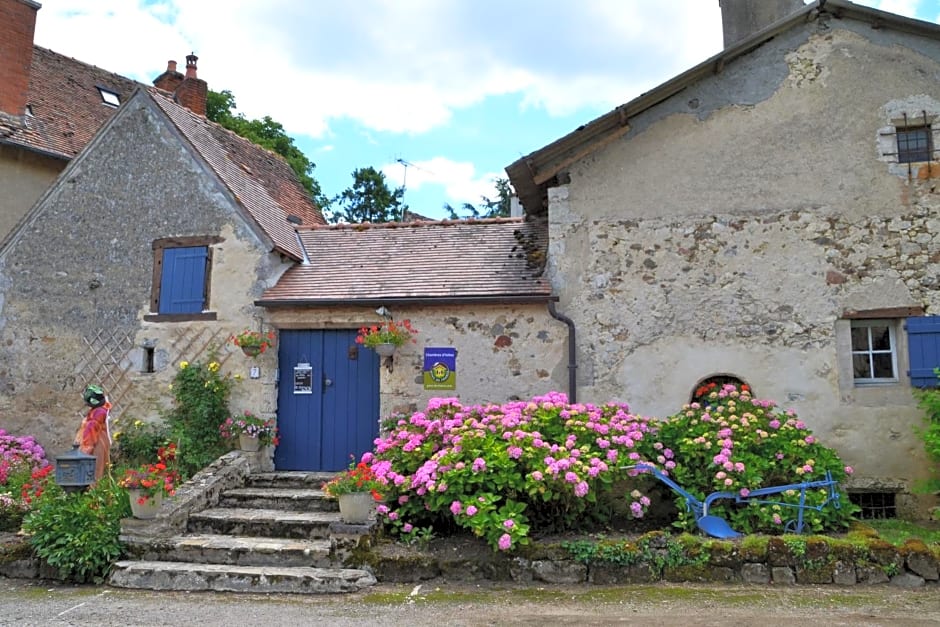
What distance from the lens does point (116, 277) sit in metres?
9.49

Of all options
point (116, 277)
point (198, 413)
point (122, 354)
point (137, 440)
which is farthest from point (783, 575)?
point (116, 277)

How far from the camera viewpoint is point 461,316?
28.1 ft

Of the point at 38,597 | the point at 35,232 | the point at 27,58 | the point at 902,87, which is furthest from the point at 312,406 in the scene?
the point at 27,58

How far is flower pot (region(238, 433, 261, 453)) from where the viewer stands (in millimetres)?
8453

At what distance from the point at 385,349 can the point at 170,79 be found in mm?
9225

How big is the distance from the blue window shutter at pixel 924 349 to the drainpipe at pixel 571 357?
143 inches

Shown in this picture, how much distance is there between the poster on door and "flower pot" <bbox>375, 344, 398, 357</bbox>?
0.43m

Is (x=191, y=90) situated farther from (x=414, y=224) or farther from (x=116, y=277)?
(x=414, y=224)

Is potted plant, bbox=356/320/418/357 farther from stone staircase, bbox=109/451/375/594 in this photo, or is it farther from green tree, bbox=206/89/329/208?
green tree, bbox=206/89/329/208

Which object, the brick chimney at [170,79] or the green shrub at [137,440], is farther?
the brick chimney at [170,79]

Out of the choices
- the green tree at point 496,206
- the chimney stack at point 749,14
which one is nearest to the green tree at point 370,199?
the green tree at point 496,206

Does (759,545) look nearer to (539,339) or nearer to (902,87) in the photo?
(539,339)

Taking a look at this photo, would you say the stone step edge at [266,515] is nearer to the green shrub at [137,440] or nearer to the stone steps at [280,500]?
the stone steps at [280,500]

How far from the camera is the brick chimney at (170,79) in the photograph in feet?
46.3
